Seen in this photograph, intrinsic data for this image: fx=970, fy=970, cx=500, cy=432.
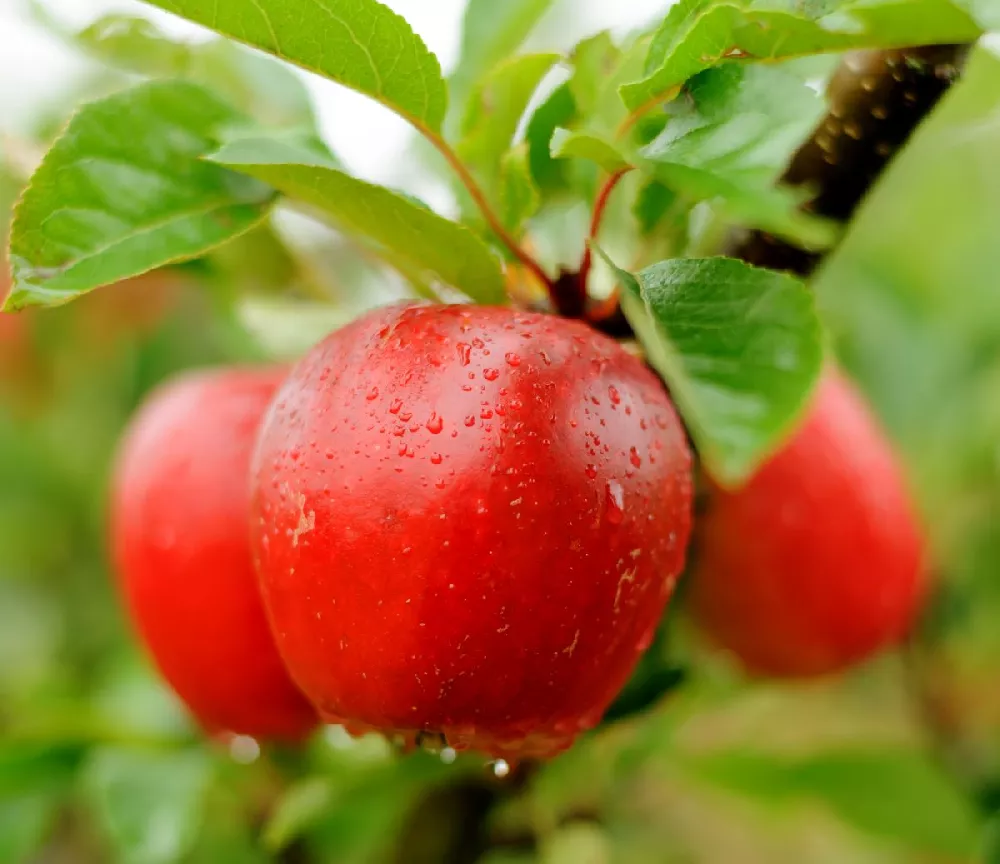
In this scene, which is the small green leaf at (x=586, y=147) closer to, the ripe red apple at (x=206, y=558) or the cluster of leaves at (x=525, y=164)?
the cluster of leaves at (x=525, y=164)

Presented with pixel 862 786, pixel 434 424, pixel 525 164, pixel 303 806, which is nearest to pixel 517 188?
pixel 525 164

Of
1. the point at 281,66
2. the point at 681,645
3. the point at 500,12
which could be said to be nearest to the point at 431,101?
the point at 500,12

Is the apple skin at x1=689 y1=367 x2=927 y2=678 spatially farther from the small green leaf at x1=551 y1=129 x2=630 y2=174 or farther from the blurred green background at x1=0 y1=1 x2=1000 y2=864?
the small green leaf at x1=551 y1=129 x2=630 y2=174

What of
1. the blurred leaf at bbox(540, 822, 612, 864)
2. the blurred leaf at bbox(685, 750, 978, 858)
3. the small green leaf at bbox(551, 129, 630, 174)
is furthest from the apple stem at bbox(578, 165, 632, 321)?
the blurred leaf at bbox(685, 750, 978, 858)

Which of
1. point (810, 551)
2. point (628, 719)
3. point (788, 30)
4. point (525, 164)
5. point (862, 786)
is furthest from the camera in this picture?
point (862, 786)

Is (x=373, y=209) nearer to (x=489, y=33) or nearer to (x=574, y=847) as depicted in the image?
(x=489, y=33)
